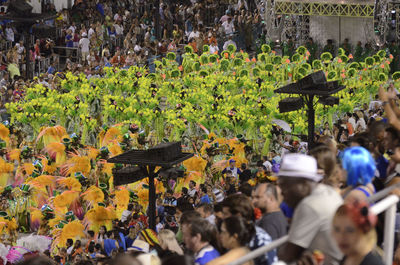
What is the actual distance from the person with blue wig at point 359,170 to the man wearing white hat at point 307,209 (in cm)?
17

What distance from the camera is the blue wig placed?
15.6 ft

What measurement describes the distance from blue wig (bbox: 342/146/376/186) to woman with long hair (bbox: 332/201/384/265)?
28.4 inches

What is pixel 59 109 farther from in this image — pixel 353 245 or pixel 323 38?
pixel 353 245

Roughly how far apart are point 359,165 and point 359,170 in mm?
34

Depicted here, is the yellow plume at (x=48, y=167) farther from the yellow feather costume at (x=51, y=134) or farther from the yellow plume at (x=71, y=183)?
the yellow feather costume at (x=51, y=134)

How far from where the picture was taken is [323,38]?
24.5m

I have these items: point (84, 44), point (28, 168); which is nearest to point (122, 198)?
point (28, 168)

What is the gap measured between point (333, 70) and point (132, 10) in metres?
9.07

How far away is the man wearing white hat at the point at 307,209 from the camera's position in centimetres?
443

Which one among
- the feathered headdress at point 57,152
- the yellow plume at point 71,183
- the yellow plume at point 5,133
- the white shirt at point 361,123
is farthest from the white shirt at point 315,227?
the yellow plume at point 5,133

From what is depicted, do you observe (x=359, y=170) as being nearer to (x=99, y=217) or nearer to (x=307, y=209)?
(x=307, y=209)

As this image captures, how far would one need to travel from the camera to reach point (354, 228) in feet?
13.1

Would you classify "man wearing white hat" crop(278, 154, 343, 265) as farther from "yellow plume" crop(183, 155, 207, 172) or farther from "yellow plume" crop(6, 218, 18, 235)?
"yellow plume" crop(183, 155, 207, 172)

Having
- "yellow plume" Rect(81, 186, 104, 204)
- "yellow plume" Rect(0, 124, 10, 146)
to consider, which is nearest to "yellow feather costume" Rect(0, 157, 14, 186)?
"yellow plume" Rect(0, 124, 10, 146)
